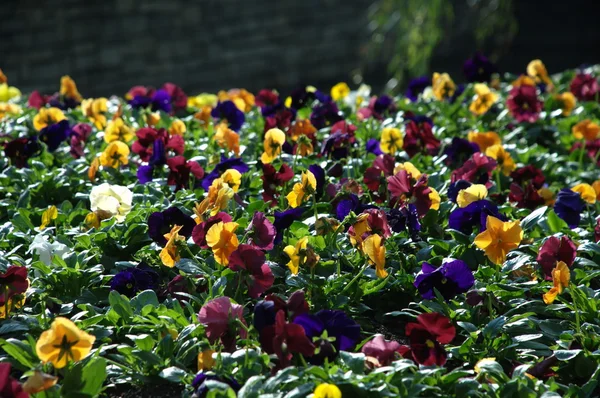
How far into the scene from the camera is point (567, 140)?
435 centimetres

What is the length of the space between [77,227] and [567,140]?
2376 mm

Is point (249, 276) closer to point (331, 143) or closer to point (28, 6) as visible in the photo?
point (331, 143)

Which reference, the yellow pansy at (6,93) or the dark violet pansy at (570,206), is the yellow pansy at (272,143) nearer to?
the dark violet pansy at (570,206)

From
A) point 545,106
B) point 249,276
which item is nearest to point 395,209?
point 249,276

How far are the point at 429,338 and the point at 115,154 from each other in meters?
1.57

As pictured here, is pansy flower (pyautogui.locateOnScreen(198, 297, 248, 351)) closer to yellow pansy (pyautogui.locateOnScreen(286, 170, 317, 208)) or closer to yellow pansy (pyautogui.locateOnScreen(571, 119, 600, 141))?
yellow pansy (pyautogui.locateOnScreen(286, 170, 317, 208))

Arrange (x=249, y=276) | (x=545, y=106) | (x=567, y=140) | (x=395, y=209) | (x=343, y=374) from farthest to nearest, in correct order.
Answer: (x=545, y=106), (x=567, y=140), (x=395, y=209), (x=249, y=276), (x=343, y=374)

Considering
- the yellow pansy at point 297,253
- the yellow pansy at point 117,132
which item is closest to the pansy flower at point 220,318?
the yellow pansy at point 297,253

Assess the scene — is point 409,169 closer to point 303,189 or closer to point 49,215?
point 303,189

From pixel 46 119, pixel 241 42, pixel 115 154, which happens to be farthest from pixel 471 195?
pixel 241 42

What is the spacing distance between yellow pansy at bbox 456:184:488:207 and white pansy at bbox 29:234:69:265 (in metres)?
1.10

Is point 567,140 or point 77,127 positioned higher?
point 77,127

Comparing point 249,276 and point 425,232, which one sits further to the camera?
point 425,232

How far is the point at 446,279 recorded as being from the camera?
2.40 meters
